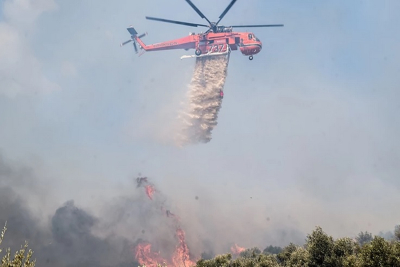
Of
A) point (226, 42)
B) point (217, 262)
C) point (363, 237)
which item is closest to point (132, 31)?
point (226, 42)

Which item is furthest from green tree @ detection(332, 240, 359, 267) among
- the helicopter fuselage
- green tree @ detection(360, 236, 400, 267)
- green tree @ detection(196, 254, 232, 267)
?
the helicopter fuselage

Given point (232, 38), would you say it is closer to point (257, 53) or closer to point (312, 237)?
point (257, 53)

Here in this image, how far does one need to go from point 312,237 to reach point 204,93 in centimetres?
4519

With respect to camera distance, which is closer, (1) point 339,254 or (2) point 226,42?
(1) point 339,254

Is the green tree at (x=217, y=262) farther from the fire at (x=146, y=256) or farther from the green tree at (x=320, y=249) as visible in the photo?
the fire at (x=146, y=256)

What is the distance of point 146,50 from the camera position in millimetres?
86938

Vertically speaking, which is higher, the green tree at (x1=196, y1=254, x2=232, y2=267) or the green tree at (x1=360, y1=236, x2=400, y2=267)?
the green tree at (x1=360, y1=236, x2=400, y2=267)

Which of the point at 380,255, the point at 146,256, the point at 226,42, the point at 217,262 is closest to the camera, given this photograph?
the point at 380,255

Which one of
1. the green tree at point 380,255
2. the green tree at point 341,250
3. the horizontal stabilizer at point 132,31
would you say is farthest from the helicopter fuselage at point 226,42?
the green tree at point 380,255

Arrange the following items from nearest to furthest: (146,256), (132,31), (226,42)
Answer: (226,42), (132,31), (146,256)

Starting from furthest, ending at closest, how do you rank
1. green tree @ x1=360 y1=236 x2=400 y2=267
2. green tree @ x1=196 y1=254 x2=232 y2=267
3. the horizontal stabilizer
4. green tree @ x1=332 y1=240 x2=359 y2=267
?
1. the horizontal stabilizer
2. green tree @ x1=196 y1=254 x2=232 y2=267
3. green tree @ x1=332 y1=240 x2=359 y2=267
4. green tree @ x1=360 y1=236 x2=400 y2=267

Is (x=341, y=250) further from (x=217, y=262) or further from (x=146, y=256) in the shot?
(x=146, y=256)

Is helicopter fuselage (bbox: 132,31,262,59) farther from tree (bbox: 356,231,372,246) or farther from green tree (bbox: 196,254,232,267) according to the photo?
tree (bbox: 356,231,372,246)

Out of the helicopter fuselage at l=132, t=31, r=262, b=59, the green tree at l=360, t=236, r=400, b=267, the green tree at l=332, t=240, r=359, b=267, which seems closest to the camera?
the green tree at l=360, t=236, r=400, b=267
